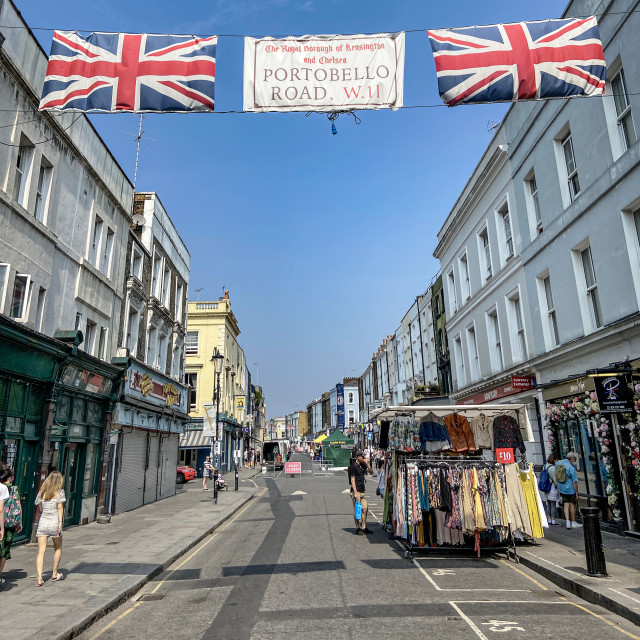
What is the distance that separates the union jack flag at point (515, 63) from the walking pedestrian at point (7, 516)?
926cm

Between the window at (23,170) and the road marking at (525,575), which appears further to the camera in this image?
the window at (23,170)

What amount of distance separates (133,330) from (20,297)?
28.8 feet

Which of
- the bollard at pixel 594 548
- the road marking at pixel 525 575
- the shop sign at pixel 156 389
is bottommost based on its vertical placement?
the road marking at pixel 525 575

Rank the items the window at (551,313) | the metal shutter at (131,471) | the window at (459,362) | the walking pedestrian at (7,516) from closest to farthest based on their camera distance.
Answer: the walking pedestrian at (7,516) < the window at (551,313) < the metal shutter at (131,471) < the window at (459,362)

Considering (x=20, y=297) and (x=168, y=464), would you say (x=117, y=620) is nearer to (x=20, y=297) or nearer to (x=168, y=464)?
(x=20, y=297)

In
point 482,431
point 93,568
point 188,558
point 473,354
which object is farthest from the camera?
point 473,354

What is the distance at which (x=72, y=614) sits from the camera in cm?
679

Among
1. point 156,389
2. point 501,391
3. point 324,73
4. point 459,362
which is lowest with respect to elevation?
point 501,391

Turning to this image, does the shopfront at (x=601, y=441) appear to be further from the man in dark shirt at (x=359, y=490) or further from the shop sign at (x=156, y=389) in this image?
the shop sign at (x=156, y=389)

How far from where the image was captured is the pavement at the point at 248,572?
6.75m

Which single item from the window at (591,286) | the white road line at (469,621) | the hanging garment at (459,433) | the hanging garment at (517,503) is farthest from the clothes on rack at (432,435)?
the window at (591,286)

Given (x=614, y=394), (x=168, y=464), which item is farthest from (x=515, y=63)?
(x=168, y=464)

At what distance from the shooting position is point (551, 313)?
17047 mm

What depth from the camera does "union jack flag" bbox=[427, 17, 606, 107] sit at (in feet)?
26.1
